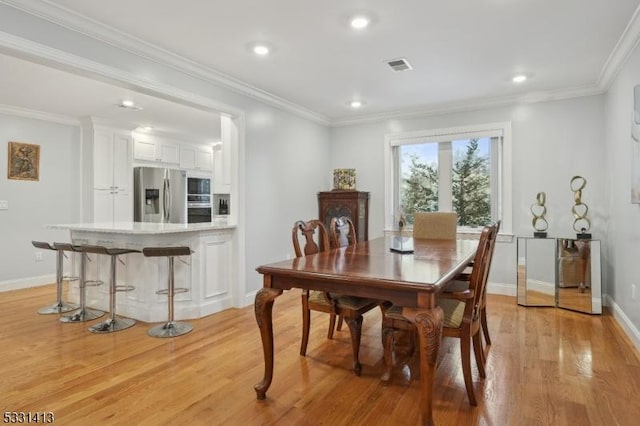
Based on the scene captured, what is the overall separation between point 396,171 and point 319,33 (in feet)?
9.11

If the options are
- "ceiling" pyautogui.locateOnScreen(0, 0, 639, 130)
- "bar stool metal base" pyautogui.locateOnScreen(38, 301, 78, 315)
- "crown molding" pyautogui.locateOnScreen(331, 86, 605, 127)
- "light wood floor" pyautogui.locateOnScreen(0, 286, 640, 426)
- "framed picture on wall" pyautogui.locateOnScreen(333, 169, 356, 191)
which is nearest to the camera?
"light wood floor" pyautogui.locateOnScreen(0, 286, 640, 426)

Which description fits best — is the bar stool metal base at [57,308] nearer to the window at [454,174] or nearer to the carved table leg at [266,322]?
the carved table leg at [266,322]

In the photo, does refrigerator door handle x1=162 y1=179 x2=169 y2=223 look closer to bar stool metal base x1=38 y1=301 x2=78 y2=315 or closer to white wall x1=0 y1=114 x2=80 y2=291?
white wall x1=0 y1=114 x2=80 y2=291

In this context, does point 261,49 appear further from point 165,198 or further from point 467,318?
point 165,198

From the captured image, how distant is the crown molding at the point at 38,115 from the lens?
15.3ft

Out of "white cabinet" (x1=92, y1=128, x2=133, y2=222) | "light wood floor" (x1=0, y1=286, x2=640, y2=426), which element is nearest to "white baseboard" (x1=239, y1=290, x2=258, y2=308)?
"light wood floor" (x1=0, y1=286, x2=640, y2=426)

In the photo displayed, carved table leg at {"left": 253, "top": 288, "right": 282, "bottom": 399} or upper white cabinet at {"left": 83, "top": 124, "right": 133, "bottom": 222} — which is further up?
upper white cabinet at {"left": 83, "top": 124, "right": 133, "bottom": 222}

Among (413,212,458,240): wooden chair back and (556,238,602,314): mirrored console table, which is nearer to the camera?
(556,238,602,314): mirrored console table

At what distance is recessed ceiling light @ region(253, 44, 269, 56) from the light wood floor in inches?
94.6

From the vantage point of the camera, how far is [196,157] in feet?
22.1

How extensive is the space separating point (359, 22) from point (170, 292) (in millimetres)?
2644

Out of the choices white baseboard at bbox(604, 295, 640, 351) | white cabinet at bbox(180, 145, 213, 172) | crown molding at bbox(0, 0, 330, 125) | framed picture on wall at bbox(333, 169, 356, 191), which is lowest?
white baseboard at bbox(604, 295, 640, 351)

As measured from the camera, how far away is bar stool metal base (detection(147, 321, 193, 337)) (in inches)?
121

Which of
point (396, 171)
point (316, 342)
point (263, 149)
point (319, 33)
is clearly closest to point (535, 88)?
point (396, 171)
